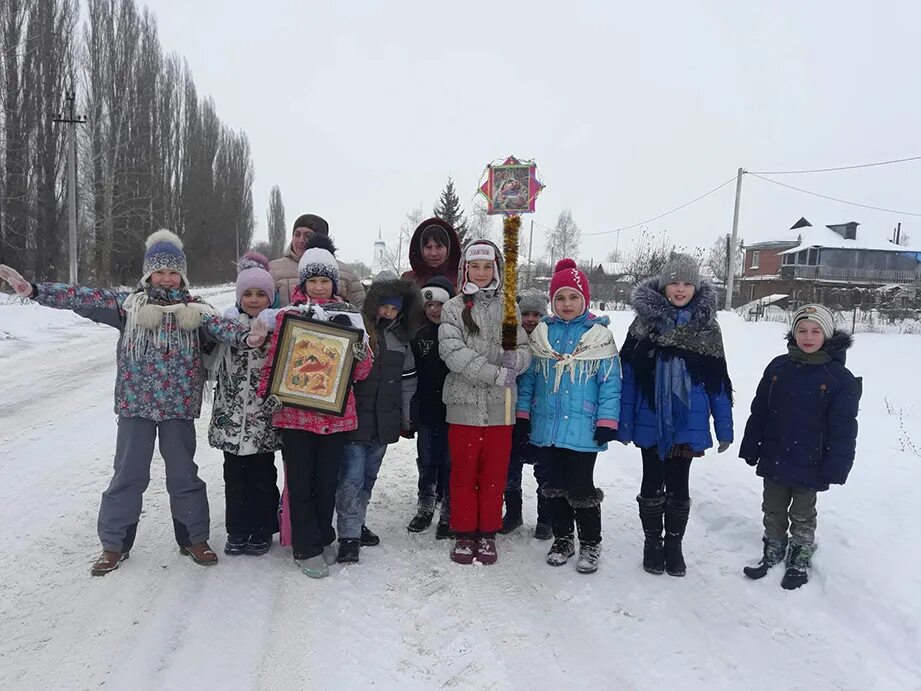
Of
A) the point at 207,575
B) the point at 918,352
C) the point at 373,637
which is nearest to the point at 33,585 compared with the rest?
the point at 207,575

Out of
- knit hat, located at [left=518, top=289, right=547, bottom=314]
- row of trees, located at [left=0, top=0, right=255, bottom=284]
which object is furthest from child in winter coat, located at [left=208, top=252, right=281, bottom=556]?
row of trees, located at [left=0, top=0, right=255, bottom=284]

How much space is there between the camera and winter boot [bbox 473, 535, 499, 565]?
379 cm

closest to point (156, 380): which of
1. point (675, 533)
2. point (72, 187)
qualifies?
point (675, 533)

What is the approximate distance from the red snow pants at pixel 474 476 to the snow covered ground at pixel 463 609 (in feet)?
0.87

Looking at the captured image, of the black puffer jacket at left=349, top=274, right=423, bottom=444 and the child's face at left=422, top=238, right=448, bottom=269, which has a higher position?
the child's face at left=422, top=238, right=448, bottom=269

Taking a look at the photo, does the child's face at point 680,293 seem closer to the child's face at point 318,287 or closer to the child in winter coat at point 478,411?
the child in winter coat at point 478,411

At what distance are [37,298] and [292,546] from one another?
2021 mm

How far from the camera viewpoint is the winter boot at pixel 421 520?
4266 mm

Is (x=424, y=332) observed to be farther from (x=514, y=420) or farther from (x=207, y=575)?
(x=207, y=575)

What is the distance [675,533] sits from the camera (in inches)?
145

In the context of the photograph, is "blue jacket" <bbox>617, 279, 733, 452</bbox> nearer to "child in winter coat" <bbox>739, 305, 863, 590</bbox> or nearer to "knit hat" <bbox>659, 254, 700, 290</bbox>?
"knit hat" <bbox>659, 254, 700, 290</bbox>

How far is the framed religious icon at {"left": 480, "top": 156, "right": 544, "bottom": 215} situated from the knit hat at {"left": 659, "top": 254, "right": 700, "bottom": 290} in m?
1.10

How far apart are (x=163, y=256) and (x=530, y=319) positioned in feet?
8.32

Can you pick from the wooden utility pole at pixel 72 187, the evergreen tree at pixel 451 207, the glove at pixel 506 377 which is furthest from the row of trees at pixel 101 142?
the glove at pixel 506 377
